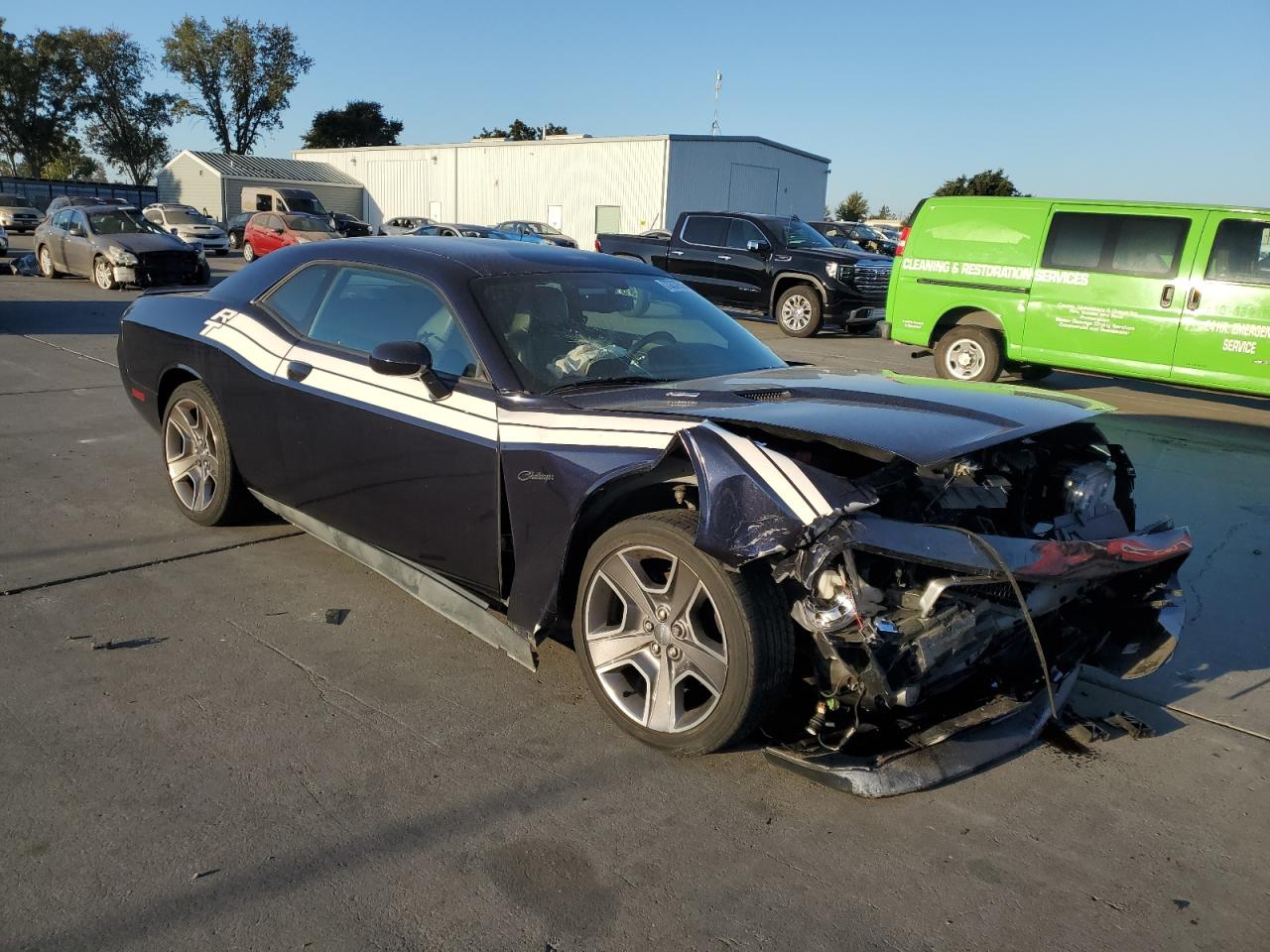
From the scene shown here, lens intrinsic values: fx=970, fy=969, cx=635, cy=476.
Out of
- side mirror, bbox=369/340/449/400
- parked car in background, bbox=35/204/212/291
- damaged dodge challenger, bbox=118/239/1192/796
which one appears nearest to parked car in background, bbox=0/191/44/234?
parked car in background, bbox=35/204/212/291

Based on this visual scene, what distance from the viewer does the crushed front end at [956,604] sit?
2709 millimetres

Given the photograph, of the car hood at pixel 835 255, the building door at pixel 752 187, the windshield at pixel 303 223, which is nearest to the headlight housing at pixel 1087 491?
the car hood at pixel 835 255

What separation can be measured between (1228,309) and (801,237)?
27.1 ft

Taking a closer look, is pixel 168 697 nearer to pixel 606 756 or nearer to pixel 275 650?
A: pixel 275 650

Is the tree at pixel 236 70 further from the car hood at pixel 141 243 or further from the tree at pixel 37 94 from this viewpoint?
the car hood at pixel 141 243

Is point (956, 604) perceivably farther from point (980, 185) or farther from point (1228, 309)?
point (980, 185)

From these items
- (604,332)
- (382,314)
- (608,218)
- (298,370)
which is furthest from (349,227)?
(604,332)

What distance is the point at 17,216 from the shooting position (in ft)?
132

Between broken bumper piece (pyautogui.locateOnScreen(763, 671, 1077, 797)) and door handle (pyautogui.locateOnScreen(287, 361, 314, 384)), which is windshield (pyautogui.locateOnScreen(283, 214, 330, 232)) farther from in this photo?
broken bumper piece (pyautogui.locateOnScreen(763, 671, 1077, 797))

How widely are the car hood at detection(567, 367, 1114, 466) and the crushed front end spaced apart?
105mm

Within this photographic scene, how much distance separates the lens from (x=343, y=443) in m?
3.99

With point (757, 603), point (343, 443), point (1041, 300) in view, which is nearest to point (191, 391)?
point (343, 443)

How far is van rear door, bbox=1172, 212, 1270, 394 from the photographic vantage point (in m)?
8.84

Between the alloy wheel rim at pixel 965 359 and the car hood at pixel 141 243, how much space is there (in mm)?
14391
